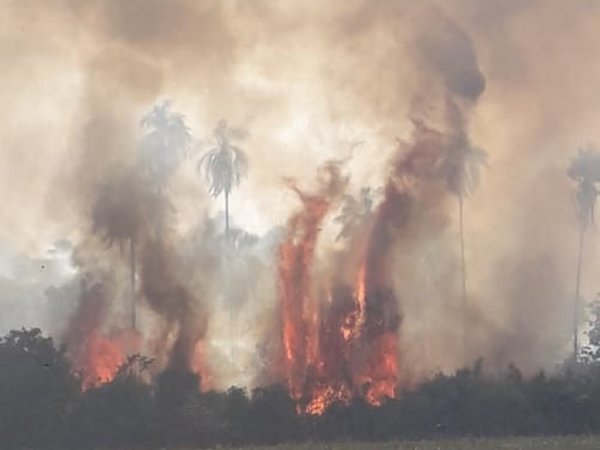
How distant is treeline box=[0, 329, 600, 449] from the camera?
52.4m

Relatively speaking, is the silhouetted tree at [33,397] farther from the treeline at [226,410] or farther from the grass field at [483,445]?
the grass field at [483,445]

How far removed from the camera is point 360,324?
204 ft

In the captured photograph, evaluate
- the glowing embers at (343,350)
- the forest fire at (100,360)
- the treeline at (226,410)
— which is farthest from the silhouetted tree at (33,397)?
the glowing embers at (343,350)

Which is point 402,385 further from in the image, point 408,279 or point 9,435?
point 9,435

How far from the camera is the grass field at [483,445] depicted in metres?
46.1

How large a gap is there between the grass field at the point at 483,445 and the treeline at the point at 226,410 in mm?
4968

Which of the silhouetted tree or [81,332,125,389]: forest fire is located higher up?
[81,332,125,389]: forest fire

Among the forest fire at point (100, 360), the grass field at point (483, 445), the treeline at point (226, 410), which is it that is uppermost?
the forest fire at point (100, 360)

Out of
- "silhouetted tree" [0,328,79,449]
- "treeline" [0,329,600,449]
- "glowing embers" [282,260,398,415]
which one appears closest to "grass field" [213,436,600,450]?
"treeline" [0,329,600,449]

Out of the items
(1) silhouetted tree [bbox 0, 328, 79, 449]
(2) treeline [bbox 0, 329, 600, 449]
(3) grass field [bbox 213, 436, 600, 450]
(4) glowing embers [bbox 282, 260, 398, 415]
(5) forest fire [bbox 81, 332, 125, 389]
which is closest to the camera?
(3) grass field [bbox 213, 436, 600, 450]

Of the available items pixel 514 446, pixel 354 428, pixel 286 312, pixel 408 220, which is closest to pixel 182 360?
pixel 286 312

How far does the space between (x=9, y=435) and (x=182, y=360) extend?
13.2 metres

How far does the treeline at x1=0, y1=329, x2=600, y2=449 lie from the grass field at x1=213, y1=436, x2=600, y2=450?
497cm

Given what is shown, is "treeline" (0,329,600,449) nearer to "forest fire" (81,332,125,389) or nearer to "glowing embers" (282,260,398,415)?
"forest fire" (81,332,125,389)
